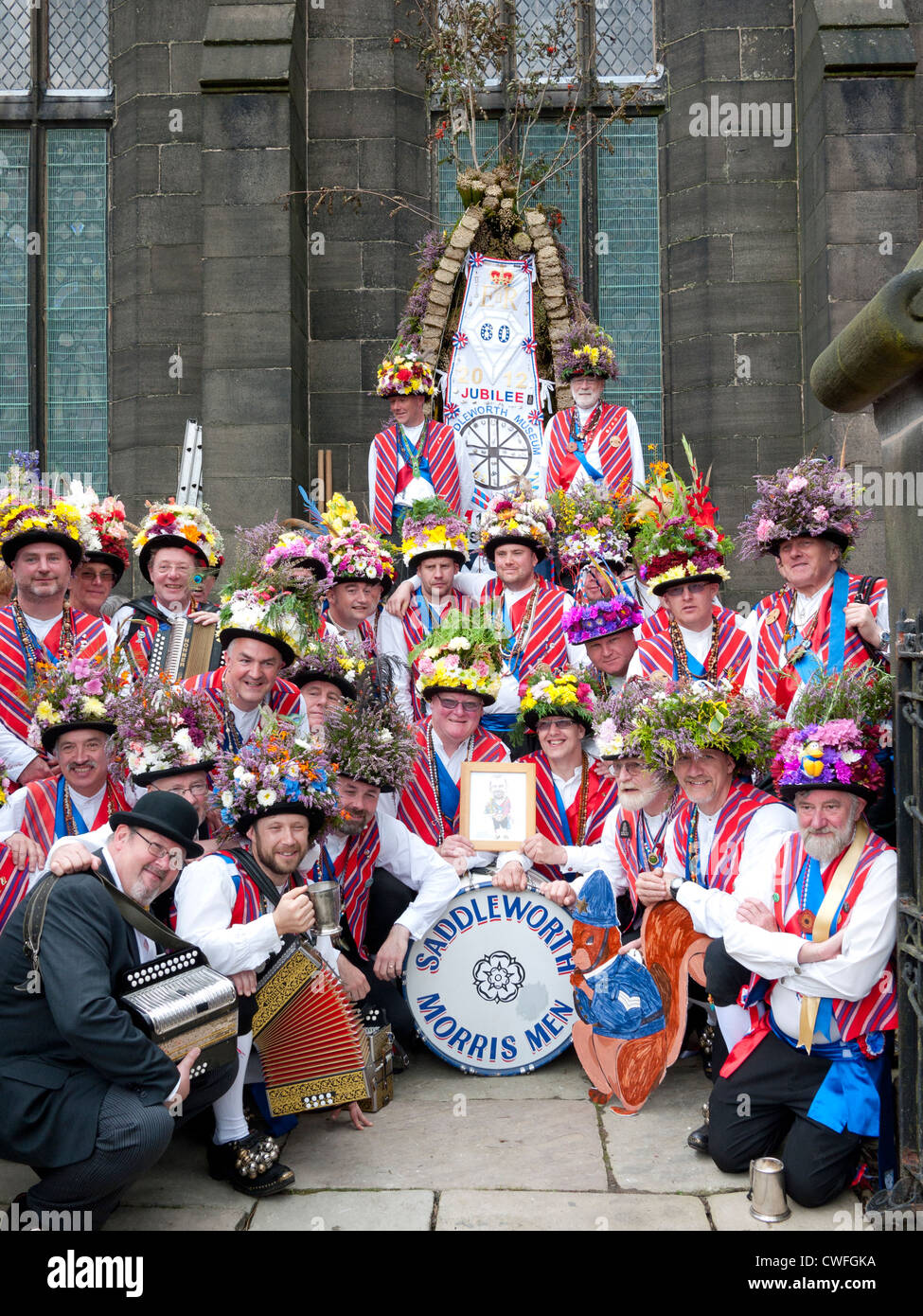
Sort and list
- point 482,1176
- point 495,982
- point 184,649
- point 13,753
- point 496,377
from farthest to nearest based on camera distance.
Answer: point 496,377
point 184,649
point 13,753
point 495,982
point 482,1176

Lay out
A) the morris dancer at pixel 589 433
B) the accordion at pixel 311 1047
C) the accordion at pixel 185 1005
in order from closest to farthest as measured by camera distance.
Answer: the accordion at pixel 185 1005
the accordion at pixel 311 1047
the morris dancer at pixel 589 433

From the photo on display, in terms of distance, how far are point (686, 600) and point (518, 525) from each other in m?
1.35

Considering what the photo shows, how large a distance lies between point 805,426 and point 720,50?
11.4 feet

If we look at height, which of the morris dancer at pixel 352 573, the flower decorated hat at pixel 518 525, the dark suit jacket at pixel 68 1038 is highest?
the flower decorated hat at pixel 518 525

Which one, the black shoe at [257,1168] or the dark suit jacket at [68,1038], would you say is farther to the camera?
the black shoe at [257,1168]

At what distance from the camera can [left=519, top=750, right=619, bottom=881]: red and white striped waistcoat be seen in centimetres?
567

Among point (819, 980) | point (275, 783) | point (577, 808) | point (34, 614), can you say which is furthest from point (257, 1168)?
point (34, 614)

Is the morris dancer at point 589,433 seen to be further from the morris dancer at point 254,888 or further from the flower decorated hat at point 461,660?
the morris dancer at point 254,888

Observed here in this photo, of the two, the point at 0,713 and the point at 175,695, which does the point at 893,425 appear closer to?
the point at 175,695

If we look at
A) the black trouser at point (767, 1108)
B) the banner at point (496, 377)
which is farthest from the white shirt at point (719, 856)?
the banner at point (496, 377)

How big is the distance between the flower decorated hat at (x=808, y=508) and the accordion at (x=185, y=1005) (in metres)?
3.28

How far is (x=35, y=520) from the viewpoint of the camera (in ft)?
18.7

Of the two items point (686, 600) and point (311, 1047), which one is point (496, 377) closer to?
point (686, 600)

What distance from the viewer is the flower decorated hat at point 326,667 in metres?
5.63
